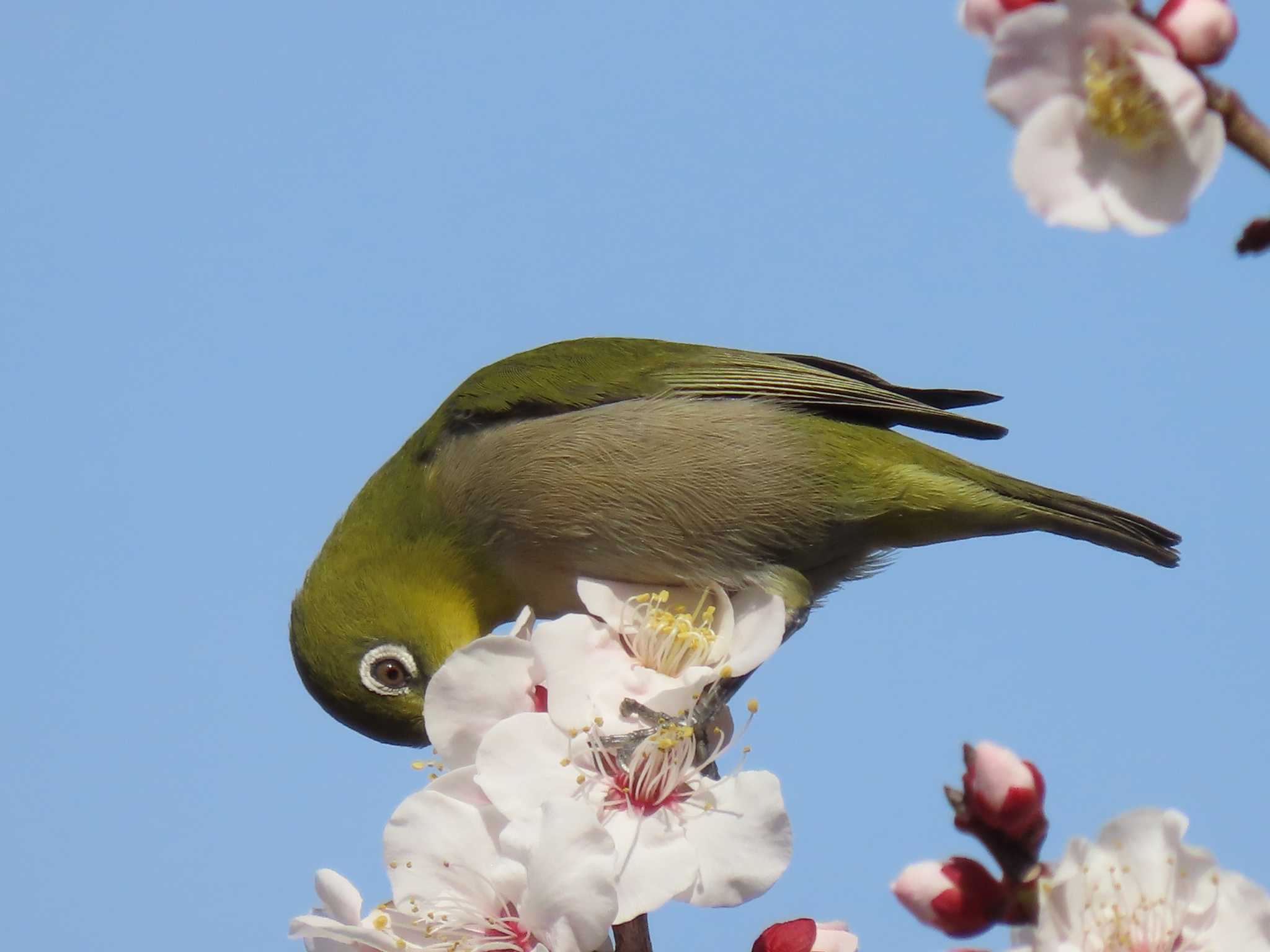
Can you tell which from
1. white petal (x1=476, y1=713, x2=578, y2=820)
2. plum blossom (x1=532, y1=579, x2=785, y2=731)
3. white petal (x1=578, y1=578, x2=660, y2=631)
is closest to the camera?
white petal (x1=476, y1=713, x2=578, y2=820)

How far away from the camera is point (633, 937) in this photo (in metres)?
3.51

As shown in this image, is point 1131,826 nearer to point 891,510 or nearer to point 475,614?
point 891,510

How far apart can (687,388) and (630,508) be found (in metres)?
0.69

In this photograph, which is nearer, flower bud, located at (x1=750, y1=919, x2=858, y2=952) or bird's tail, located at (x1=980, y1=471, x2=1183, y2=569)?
flower bud, located at (x1=750, y1=919, x2=858, y2=952)

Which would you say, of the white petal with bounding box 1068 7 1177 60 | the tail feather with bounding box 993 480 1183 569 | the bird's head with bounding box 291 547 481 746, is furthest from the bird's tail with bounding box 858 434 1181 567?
the white petal with bounding box 1068 7 1177 60

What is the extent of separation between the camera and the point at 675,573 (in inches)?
202

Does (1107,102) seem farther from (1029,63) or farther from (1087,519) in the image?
(1087,519)

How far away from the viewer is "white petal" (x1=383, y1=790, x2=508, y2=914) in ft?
12.0

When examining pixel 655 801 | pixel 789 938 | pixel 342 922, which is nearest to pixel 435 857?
pixel 342 922

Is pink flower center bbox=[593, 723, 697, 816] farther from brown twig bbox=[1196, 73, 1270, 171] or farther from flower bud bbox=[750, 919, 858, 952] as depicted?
brown twig bbox=[1196, 73, 1270, 171]

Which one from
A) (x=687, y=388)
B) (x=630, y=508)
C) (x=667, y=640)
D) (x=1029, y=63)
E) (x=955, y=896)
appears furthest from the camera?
(x=687, y=388)

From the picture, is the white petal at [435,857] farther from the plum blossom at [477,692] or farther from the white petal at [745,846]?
the white petal at [745,846]

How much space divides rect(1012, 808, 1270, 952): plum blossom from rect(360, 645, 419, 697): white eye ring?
10.2 ft

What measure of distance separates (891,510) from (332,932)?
9.21 feet
